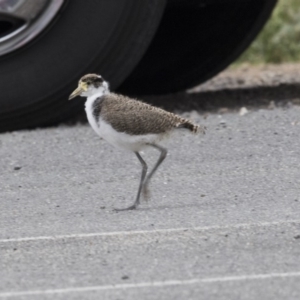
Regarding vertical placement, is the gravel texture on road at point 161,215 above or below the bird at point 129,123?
below

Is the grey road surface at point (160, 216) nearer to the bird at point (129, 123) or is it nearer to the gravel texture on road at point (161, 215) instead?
the gravel texture on road at point (161, 215)

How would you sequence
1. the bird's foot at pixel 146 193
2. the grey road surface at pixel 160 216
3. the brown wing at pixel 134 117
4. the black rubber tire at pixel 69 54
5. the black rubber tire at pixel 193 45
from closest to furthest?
the grey road surface at pixel 160 216 < the brown wing at pixel 134 117 < the bird's foot at pixel 146 193 < the black rubber tire at pixel 69 54 < the black rubber tire at pixel 193 45

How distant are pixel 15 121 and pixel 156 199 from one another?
2.01 metres

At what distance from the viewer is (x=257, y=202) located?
631 centimetres

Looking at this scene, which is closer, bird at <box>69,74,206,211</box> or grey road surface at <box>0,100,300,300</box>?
grey road surface at <box>0,100,300,300</box>

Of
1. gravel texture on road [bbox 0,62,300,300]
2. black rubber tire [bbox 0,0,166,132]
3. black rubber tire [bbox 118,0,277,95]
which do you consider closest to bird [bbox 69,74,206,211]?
gravel texture on road [bbox 0,62,300,300]

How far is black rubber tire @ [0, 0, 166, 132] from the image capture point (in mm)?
8156

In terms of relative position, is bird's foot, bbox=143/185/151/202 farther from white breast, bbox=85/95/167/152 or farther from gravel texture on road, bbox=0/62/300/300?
white breast, bbox=85/95/167/152

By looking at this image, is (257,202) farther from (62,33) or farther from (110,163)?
(62,33)

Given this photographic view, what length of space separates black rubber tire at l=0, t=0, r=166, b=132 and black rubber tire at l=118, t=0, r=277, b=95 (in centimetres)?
182

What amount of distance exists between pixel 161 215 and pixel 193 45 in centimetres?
418

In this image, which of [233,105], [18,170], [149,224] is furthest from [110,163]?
[233,105]

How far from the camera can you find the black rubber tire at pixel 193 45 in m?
9.98

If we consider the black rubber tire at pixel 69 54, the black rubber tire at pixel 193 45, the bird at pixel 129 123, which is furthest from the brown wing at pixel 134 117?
the black rubber tire at pixel 193 45
